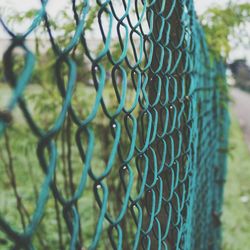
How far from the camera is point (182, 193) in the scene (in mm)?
1467

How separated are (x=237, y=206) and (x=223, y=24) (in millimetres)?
3568

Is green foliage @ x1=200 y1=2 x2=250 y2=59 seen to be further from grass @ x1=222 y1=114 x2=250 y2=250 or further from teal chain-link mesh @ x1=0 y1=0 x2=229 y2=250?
grass @ x1=222 y1=114 x2=250 y2=250

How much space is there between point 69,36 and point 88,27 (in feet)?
0.50

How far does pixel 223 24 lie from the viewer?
280 centimetres

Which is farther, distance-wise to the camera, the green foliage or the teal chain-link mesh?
the green foliage

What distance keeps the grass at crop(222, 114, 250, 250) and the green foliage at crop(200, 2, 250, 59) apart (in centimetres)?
88

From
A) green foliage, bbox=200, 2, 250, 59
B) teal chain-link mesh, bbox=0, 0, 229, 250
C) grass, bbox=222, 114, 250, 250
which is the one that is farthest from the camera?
grass, bbox=222, 114, 250, 250

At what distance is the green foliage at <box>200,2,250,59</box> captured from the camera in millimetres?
2643

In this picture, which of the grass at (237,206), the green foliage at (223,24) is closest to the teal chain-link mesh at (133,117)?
the green foliage at (223,24)

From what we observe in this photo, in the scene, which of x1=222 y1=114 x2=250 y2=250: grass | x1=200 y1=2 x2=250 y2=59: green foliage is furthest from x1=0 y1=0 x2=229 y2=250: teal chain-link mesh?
x1=222 y1=114 x2=250 y2=250: grass

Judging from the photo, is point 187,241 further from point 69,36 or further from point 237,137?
point 237,137

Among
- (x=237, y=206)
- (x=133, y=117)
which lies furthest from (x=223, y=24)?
(x=237, y=206)

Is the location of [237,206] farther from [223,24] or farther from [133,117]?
[133,117]

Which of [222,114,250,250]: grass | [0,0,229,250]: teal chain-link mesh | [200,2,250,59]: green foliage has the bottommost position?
[222,114,250,250]: grass
